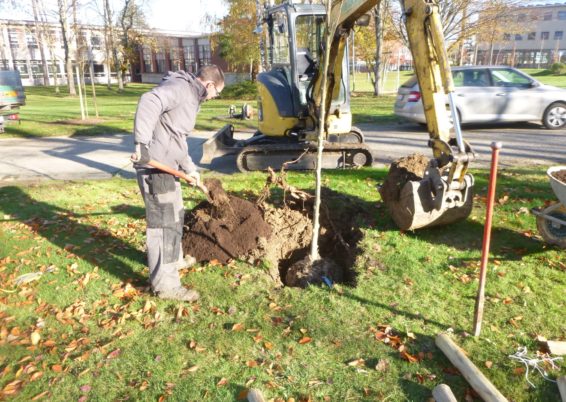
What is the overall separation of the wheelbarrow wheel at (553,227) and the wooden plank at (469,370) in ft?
7.49

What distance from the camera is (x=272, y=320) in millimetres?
3938

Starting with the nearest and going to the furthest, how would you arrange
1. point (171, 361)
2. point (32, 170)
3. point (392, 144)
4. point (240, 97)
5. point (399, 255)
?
1. point (171, 361)
2. point (399, 255)
3. point (32, 170)
4. point (392, 144)
5. point (240, 97)

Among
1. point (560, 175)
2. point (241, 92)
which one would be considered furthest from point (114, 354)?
point (241, 92)

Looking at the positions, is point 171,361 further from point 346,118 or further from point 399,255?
point 346,118

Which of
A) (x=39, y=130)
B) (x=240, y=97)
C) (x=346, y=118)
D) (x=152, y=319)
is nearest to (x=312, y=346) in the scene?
(x=152, y=319)

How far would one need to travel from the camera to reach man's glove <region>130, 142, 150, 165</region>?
148 inches

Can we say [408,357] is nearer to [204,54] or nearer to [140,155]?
[140,155]

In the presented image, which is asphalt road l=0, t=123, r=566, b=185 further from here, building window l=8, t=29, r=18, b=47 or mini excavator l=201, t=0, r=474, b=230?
building window l=8, t=29, r=18, b=47

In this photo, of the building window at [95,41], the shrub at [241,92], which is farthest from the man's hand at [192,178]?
the building window at [95,41]

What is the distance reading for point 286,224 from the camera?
586cm

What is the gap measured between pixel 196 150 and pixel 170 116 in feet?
24.2

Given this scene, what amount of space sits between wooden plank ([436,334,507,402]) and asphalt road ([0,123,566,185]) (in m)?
6.02

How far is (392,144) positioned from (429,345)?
329 inches

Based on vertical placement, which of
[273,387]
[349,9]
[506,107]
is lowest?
[273,387]
